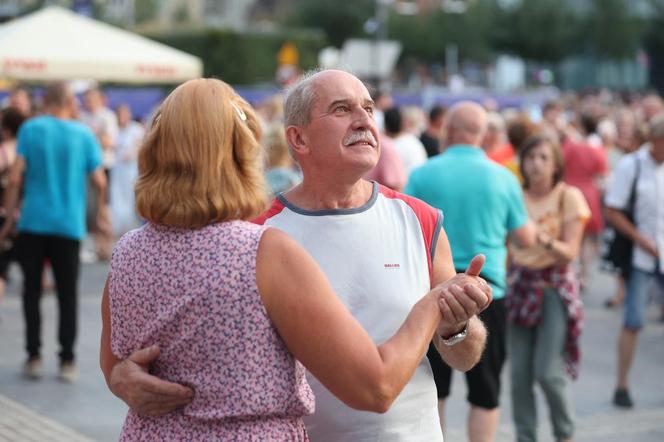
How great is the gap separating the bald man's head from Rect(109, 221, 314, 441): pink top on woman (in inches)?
146

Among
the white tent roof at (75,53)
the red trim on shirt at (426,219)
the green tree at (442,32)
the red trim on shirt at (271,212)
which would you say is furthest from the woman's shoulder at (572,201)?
the green tree at (442,32)

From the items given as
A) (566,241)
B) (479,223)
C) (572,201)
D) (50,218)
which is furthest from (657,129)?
(50,218)

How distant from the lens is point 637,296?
7.90 metres

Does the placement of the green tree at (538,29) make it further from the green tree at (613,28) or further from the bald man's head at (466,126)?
the bald man's head at (466,126)

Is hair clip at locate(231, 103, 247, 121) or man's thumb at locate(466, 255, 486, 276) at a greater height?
hair clip at locate(231, 103, 247, 121)

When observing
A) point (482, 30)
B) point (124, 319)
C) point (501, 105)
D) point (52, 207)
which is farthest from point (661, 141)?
point (482, 30)

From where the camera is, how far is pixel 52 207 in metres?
8.33

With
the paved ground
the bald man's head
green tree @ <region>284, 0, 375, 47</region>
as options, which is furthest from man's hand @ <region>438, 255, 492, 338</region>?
green tree @ <region>284, 0, 375, 47</region>

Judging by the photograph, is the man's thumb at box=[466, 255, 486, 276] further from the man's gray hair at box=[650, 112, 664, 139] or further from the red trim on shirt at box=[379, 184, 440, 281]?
the man's gray hair at box=[650, 112, 664, 139]

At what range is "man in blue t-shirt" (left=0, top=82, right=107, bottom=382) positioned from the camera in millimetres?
8336

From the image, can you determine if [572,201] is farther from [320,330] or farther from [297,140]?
[320,330]

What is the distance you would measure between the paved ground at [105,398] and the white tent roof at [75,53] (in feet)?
10.9

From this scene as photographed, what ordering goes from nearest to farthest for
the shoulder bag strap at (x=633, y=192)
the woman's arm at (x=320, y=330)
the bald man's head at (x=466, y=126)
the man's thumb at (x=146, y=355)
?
1. the woman's arm at (x=320, y=330)
2. the man's thumb at (x=146, y=355)
3. the bald man's head at (x=466, y=126)
4. the shoulder bag strap at (x=633, y=192)

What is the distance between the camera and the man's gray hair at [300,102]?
3236 mm
